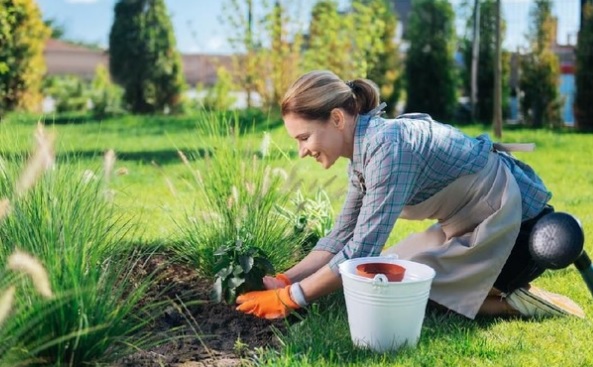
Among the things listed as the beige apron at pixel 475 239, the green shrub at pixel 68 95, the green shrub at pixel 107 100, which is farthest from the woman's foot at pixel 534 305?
the green shrub at pixel 68 95

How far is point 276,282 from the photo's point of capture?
321cm

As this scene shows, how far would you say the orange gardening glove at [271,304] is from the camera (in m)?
2.95

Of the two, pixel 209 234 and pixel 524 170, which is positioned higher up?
pixel 524 170

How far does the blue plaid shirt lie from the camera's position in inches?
111

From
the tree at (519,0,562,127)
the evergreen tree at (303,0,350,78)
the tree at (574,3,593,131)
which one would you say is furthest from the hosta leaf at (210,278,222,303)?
the tree at (519,0,562,127)

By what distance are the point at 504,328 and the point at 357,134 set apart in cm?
96

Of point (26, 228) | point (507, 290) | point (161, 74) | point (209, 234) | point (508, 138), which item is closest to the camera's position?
point (26, 228)

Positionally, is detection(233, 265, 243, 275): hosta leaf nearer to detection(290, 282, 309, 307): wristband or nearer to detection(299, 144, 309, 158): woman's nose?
detection(290, 282, 309, 307): wristband

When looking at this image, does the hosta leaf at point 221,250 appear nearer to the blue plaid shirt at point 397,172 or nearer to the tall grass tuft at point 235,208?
the tall grass tuft at point 235,208

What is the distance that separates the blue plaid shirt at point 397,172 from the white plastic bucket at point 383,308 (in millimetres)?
161

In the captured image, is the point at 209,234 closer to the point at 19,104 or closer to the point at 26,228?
the point at 26,228

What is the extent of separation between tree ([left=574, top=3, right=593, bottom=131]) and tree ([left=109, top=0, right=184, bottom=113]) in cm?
636

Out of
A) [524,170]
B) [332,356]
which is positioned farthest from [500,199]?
Answer: [332,356]

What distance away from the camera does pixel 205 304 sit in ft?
11.0
